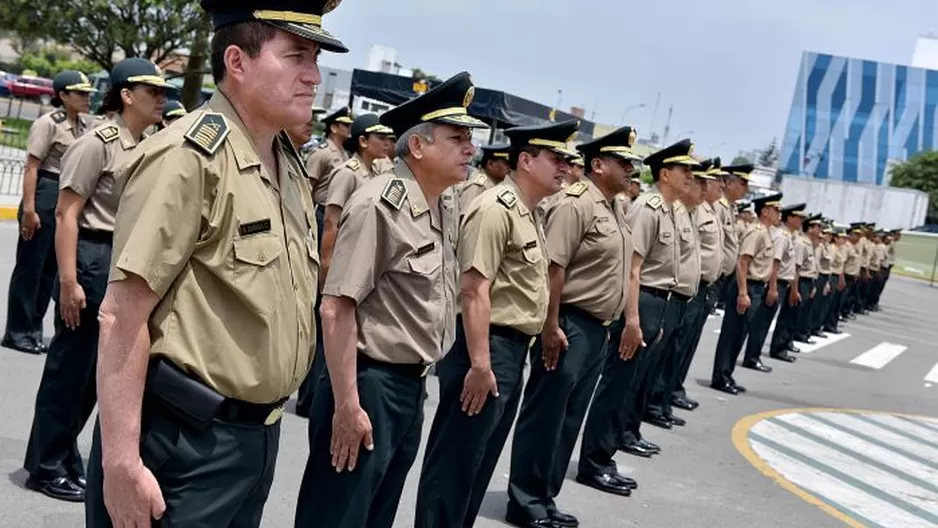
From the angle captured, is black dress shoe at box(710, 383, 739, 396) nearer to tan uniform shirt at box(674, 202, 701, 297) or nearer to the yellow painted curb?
the yellow painted curb

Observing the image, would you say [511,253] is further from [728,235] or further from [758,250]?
[758,250]

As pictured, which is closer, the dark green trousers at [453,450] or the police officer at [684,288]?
the dark green trousers at [453,450]

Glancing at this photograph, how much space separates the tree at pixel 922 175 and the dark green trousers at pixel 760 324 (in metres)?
60.7

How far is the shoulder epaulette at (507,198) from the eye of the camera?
519 cm

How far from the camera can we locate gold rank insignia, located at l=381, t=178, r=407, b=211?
159 inches

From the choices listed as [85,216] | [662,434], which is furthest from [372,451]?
[662,434]

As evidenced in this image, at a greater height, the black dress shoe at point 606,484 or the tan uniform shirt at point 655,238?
the tan uniform shirt at point 655,238

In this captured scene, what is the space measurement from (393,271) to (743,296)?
8.17m

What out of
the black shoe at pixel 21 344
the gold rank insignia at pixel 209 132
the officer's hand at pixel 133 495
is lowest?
the black shoe at pixel 21 344

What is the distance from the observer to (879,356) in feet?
61.9

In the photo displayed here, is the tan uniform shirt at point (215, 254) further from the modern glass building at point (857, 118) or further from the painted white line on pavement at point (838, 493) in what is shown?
the modern glass building at point (857, 118)

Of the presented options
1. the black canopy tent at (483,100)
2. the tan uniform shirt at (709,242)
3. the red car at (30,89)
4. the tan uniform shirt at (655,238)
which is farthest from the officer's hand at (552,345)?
the red car at (30,89)

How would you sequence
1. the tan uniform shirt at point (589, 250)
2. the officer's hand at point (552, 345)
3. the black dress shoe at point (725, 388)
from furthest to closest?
the black dress shoe at point (725, 388) → the tan uniform shirt at point (589, 250) → the officer's hand at point (552, 345)

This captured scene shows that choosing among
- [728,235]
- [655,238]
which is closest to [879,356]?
[728,235]
